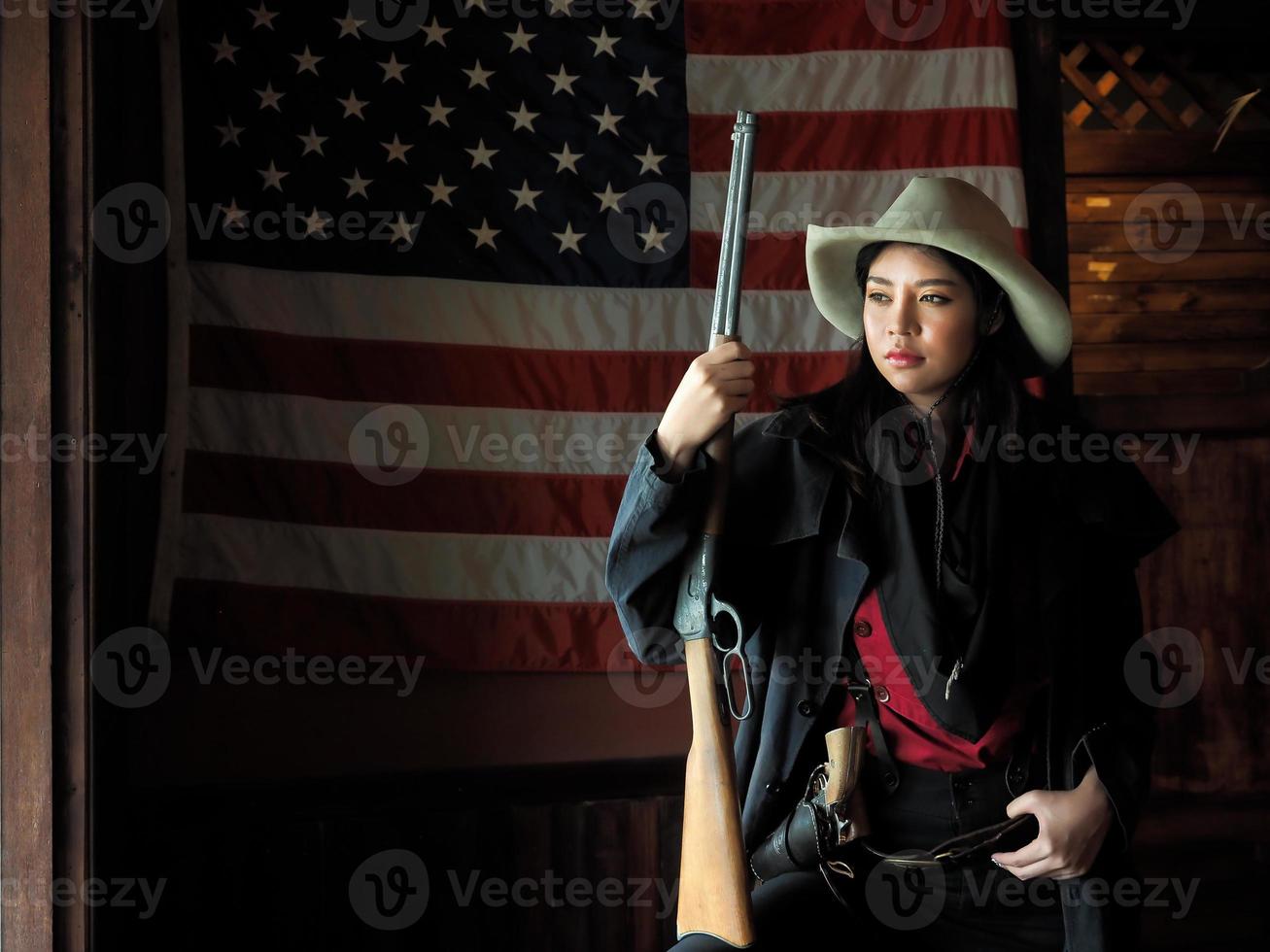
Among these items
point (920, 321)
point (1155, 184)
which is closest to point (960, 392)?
point (920, 321)

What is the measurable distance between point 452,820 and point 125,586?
2.76 ft

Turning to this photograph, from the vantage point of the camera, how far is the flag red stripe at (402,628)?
2404 mm

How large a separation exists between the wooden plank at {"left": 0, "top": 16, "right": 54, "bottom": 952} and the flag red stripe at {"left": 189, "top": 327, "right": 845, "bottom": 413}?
0.57m

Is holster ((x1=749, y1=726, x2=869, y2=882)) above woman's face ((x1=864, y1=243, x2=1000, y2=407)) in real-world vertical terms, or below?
below

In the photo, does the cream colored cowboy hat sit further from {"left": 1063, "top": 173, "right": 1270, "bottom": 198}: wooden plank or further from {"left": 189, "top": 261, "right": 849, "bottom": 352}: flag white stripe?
{"left": 1063, "top": 173, "right": 1270, "bottom": 198}: wooden plank

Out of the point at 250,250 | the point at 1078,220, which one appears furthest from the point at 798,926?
the point at 1078,220

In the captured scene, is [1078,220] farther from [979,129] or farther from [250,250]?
[250,250]

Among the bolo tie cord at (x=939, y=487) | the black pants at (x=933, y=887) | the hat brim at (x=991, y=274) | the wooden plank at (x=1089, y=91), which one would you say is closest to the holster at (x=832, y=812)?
the black pants at (x=933, y=887)

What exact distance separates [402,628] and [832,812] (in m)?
1.30

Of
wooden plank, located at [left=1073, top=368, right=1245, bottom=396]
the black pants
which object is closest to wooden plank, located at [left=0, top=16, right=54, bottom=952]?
the black pants

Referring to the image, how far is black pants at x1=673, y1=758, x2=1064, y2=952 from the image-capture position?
1.45 m

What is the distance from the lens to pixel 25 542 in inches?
72.1

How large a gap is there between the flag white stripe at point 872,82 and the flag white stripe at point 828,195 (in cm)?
15

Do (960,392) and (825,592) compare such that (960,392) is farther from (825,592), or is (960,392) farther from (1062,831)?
(1062,831)
